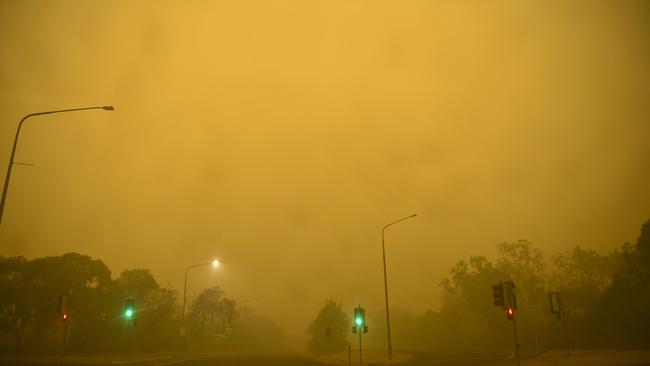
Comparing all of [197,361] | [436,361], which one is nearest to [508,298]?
[436,361]

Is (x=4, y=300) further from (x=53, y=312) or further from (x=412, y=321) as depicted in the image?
(x=412, y=321)

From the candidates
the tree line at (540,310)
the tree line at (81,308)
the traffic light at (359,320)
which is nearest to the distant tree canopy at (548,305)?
the tree line at (540,310)

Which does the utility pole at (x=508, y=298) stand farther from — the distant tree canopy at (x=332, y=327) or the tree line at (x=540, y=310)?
the distant tree canopy at (x=332, y=327)

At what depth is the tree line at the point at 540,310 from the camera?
53.5 metres

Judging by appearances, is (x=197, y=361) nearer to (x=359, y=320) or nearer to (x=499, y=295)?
(x=359, y=320)

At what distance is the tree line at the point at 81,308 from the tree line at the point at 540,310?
2658cm

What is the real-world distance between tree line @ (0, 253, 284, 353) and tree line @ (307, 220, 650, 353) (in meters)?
26.6

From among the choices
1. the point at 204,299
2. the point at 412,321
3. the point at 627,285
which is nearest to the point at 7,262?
the point at 204,299

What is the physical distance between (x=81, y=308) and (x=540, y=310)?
262ft

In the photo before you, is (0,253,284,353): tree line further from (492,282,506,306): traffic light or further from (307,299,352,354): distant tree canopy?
(492,282,506,306): traffic light

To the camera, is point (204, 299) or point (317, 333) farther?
point (204, 299)

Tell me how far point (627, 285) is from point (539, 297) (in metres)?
30.9

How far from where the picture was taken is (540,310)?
88375 mm

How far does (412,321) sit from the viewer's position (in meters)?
134
